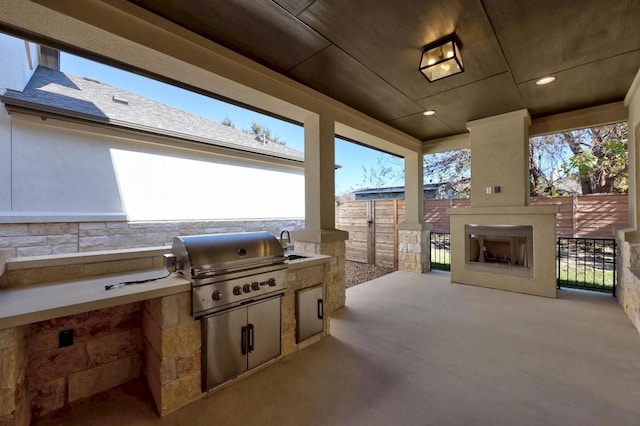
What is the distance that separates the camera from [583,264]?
5.89 metres

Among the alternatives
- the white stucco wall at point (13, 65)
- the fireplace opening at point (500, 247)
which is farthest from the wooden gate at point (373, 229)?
the white stucco wall at point (13, 65)

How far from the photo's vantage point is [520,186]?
13.8ft

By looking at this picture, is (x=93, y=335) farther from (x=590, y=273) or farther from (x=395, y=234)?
(x=590, y=273)

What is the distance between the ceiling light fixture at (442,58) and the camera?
2.38 metres

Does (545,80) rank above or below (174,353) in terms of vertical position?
above

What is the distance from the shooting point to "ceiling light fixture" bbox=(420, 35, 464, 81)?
7.81ft

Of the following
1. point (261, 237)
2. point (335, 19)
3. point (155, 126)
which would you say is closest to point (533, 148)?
point (335, 19)

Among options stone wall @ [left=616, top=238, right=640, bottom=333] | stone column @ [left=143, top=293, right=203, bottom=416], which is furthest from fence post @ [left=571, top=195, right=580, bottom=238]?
stone column @ [left=143, top=293, right=203, bottom=416]

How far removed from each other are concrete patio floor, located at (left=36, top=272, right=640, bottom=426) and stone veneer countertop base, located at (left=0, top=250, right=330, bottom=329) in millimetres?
850

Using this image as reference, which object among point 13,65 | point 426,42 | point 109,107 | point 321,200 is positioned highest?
point 13,65

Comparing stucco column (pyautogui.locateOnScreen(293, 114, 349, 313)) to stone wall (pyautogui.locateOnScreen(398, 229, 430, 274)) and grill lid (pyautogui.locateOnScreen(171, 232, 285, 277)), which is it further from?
stone wall (pyautogui.locateOnScreen(398, 229, 430, 274))

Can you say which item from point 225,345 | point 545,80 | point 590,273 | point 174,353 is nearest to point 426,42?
point 545,80

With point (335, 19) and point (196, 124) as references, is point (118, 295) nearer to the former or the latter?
point (335, 19)

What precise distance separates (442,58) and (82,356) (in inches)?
155
